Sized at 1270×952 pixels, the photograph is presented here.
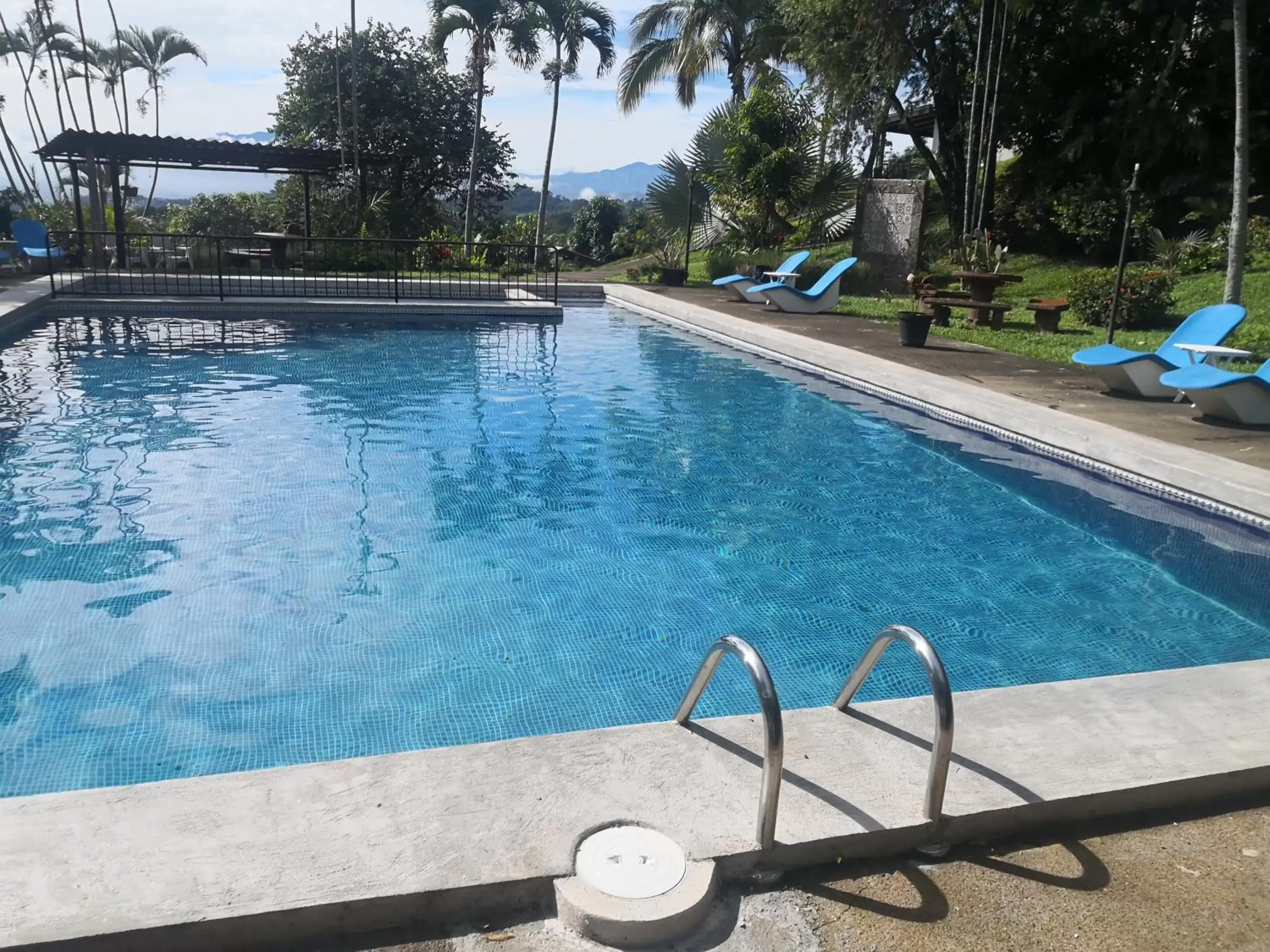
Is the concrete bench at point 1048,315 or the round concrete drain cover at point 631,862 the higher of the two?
the concrete bench at point 1048,315

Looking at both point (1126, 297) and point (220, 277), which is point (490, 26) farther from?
point (1126, 297)

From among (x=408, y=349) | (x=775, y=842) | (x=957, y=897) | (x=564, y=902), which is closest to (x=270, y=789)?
(x=564, y=902)

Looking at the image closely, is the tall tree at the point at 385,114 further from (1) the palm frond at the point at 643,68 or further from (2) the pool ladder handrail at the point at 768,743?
(2) the pool ladder handrail at the point at 768,743

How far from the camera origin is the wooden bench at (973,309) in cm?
1471

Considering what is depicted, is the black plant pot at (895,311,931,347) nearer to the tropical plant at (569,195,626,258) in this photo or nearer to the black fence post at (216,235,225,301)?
the black fence post at (216,235,225,301)

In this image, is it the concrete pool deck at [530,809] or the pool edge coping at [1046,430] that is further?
the pool edge coping at [1046,430]

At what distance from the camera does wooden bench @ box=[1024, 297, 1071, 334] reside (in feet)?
47.6

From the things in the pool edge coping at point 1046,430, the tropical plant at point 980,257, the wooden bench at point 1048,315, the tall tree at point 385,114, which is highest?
the tall tree at point 385,114

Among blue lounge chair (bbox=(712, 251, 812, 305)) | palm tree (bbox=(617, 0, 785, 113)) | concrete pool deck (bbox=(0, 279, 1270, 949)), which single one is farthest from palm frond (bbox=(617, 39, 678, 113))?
concrete pool deck (bbox=(0, 279, 1270, 949))

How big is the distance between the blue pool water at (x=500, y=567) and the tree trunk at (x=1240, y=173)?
5.82 m

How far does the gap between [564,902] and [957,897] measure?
1.08 m

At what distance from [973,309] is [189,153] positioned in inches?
626

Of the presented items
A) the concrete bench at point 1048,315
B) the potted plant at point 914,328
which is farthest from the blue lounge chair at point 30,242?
the concrete bench at point 1048,315

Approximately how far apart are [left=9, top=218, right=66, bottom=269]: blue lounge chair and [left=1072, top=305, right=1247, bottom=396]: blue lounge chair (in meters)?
18.2
